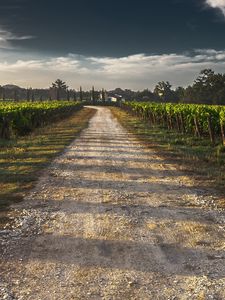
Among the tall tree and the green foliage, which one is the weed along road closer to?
the green foliage

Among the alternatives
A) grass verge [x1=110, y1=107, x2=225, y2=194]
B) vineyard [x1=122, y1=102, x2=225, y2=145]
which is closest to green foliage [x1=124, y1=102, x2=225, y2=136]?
vineyard [x1=122, y1=102, x2=225, y2=145]

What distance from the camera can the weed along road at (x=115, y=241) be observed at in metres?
5.42

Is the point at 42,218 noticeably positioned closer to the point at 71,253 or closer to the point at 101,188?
the point at 71,253

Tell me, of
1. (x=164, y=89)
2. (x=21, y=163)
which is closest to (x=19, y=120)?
(x=21, y=163)

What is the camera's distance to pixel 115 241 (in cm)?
702

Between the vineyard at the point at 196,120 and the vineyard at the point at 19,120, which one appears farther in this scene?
the vineyard at the point at 19,120

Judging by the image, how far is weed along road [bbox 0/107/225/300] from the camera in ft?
17.8

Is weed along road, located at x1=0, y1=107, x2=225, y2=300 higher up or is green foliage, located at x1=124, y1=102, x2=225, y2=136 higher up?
green foliage, located at x1=124, y1=102, x2=225, y2=136

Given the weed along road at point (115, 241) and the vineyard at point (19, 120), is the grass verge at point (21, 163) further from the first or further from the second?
the vineyard at point (19, 120)

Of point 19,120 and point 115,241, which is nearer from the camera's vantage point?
point 115,241

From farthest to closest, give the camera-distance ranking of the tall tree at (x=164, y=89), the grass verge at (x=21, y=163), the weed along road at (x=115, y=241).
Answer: the tall tree at (x=164, y=89)
the grass verge at (x=21, y=163)
the weed along road at (x=115, y=241)

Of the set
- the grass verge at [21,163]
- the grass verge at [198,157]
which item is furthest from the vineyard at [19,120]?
the grass verge at [198,157]

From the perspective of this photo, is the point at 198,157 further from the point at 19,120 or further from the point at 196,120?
the point at 19,120

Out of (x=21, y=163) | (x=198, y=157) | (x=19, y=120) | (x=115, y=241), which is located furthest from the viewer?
(x=19, y=120)
